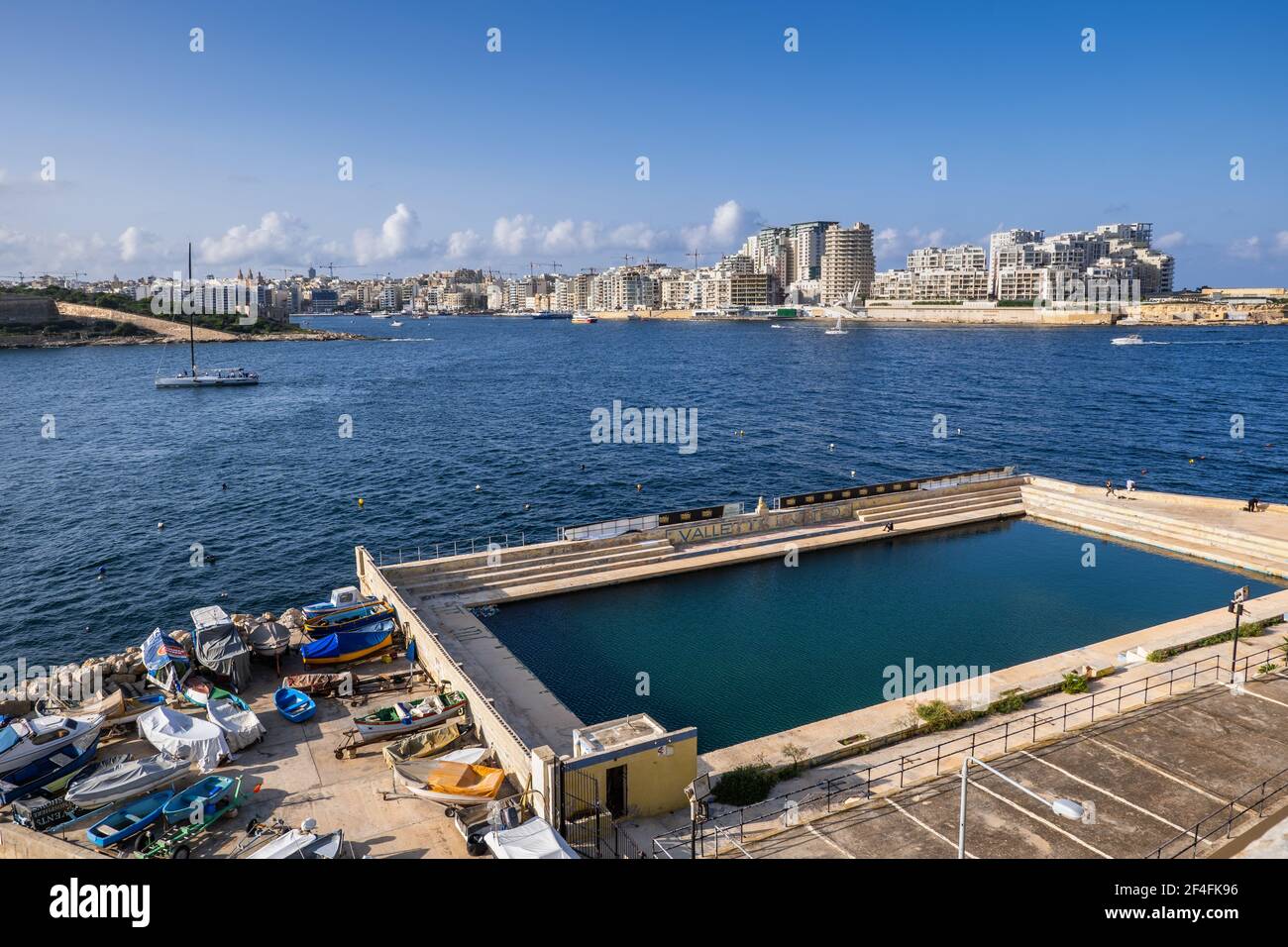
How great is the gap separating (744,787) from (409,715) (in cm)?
880

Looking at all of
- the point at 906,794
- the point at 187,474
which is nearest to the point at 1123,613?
the point at 906,794

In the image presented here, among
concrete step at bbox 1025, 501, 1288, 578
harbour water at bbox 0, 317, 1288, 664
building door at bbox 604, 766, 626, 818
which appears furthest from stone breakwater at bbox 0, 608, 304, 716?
concrete step at bbox 1025, 501, 1288, 578

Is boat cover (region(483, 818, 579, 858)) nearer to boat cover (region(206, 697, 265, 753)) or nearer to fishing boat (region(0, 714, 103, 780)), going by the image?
boat cover (region(206, 697, 265, 753))

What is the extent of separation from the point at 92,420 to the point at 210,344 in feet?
387

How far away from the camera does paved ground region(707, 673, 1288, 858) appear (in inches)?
649

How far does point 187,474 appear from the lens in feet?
204

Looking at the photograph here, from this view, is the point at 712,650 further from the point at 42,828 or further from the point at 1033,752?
the point at 42,828

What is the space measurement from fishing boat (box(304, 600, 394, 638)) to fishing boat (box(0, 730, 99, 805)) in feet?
24.7

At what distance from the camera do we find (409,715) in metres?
22.1

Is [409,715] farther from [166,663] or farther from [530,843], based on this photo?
[166,663]

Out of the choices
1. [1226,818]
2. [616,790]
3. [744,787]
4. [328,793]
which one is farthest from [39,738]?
[1226,818]

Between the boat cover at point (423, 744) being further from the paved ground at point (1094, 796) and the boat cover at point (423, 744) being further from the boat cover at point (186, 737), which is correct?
the paved ground at point (1094, 796)

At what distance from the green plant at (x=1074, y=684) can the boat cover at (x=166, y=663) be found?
24897 millimetres

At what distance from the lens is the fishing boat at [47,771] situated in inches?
771
